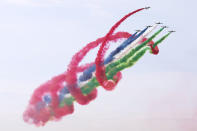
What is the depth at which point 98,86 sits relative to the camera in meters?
28.1

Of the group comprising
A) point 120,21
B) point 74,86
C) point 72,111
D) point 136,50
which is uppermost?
point 120,21

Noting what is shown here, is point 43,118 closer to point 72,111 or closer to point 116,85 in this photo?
point 72,111

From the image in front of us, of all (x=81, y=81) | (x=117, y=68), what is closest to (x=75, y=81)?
(x=81, y=81)

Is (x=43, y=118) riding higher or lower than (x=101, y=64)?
lower

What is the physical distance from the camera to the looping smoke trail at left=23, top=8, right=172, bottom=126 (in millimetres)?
27875

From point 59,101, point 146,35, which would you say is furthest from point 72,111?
point 146,35

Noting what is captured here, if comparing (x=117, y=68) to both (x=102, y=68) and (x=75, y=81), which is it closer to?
(x=102, y=68)

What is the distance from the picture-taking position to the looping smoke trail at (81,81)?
1097 inches

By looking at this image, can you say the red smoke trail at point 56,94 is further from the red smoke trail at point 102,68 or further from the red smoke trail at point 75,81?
the red smoke trail at point 102,68

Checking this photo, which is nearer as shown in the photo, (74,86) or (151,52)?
(74,86)

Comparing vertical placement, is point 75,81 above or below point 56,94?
above

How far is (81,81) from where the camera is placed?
28.0m

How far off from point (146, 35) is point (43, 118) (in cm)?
1451

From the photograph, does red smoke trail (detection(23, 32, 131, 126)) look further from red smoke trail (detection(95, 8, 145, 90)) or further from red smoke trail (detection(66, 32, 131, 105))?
red smoke trail (detection(95, 8, 145, 90))
